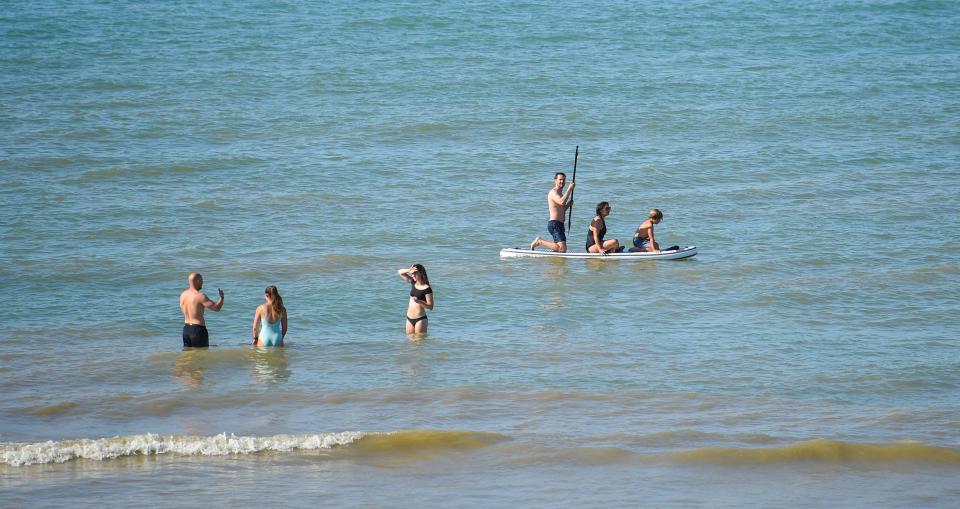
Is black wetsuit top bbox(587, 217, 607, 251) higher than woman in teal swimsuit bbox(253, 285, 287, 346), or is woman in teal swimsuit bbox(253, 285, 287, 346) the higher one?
black wetsuit top bbox(587, 217, 607, 251)

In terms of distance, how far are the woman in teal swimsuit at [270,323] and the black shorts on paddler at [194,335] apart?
0.56 m

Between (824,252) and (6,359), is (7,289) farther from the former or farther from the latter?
(824,252)

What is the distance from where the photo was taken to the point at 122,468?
966 centimetres

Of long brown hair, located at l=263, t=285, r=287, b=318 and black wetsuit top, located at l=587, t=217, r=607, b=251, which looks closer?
long brown hair, located at l=263, t=285, r=287, b=318

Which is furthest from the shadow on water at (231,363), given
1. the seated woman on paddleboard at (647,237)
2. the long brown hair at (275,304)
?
the seated woman on paddleboard at (647,237)

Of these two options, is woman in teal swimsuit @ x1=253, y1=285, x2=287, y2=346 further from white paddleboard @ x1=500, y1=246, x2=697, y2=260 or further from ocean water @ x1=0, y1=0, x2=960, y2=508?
white paddleboard @ x1=500, y1=246, x2=697, y2=260

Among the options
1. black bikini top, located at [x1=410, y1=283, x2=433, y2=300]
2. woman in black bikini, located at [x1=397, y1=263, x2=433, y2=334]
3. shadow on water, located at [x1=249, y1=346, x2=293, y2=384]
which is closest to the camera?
shadow on water, located at [x1=249, y1=346, x2=293, y2=384]

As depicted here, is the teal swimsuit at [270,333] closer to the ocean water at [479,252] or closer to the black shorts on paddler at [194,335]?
the ocean water at [479,252]

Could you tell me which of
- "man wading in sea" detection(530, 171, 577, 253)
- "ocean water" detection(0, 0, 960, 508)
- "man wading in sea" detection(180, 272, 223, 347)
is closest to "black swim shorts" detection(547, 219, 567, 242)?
"man wading in sea" detection(530, 171, 577, 253)

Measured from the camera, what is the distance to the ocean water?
391 inches

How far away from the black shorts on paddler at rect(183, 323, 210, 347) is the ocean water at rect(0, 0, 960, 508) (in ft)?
0.81

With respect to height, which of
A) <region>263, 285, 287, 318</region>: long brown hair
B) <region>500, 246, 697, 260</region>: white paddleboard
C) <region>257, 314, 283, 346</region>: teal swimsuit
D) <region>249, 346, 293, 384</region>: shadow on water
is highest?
<region>500, 246, 697, 260</region>: white paddleboard

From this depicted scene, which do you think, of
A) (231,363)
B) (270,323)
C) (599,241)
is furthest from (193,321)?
(599,241)

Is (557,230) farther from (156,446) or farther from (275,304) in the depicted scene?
(156,446)
